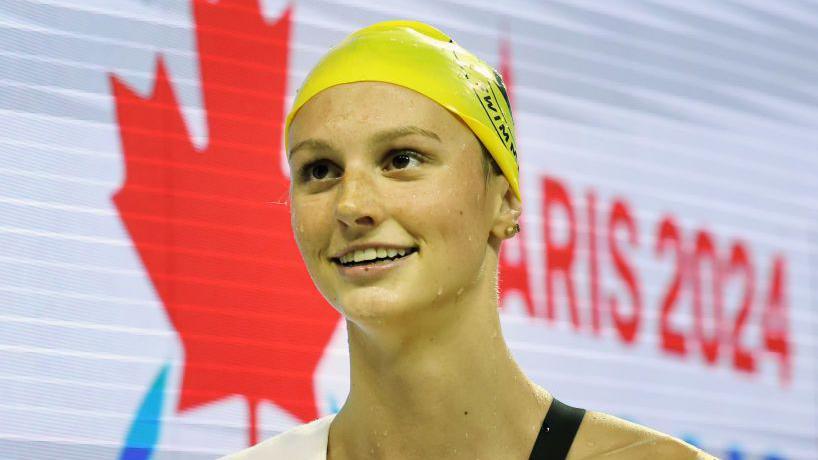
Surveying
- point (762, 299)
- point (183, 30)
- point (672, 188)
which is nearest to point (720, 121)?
point (672, 188)

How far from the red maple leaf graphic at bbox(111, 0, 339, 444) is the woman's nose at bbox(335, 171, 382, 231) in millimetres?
1113

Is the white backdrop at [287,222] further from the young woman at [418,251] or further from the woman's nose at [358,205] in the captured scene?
the woman's nose at [358,205]

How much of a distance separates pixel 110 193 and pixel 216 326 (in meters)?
0.44

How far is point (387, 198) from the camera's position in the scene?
2.25 meters

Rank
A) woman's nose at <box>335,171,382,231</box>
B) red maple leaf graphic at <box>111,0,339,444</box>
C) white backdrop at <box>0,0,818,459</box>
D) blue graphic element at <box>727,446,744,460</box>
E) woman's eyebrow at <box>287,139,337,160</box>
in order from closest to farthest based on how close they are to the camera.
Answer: woman's nose at <box>335,171,382,231</box>
woman's eyebrow at <box>287,139,337,160</box>
white backdrop at <box>0,0,818,459</box>
red maple leaf graphic at <box>111,0,339,444</box>
blue graphic element at <box>727,446,744,460</box>

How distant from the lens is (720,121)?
4.50 m

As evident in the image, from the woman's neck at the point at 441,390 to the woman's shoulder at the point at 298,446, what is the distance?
13 centimetres

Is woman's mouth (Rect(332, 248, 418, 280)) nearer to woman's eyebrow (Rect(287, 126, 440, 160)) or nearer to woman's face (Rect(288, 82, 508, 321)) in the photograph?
woman's face (Rect(288, 82, 508, 321))

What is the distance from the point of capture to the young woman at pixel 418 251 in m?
2.26

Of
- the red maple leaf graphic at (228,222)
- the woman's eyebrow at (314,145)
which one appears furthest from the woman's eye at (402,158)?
the red maple leaf graphic at (228,222)

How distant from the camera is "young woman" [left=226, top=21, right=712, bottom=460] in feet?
7.41

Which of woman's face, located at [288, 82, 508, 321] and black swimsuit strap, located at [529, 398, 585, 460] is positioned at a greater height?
woman's face, located at [288, 82, 508, 321]

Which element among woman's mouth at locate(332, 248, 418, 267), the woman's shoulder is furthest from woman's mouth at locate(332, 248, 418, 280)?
the woman's shoulder

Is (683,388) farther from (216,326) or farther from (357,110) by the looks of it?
(357,110)
